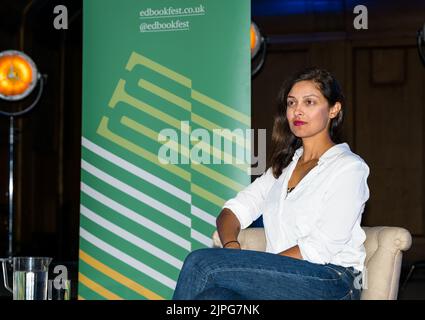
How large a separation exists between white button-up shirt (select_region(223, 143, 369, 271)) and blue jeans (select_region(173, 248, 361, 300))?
13 centimetres

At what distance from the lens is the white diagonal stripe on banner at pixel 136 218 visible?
322cm

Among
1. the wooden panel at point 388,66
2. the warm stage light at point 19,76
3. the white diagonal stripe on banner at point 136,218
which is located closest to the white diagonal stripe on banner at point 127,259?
the white diagonal stripe on banner at point 136,218

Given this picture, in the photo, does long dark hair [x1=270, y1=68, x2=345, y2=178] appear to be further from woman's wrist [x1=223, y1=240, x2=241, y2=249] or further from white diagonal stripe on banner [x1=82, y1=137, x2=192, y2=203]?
white diagonal stripe on banner [x1=82, y1=137, x2=192, y2=203]

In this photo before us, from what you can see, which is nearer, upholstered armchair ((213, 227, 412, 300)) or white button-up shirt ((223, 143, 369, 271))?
white button-up shirt ((223, 143, 369, 271))

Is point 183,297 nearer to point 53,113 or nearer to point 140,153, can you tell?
point 140,153

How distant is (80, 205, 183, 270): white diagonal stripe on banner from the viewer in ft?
10.6

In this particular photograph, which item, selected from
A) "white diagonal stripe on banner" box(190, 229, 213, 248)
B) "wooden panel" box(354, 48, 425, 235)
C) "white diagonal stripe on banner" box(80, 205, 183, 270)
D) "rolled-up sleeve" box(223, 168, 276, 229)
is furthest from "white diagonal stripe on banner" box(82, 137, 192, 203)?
"wooden panel" box(354, 48, 425, 235)

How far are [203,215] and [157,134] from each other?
1.41 feet

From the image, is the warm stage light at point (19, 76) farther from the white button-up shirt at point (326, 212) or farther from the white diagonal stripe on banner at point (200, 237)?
the white button-up shirt at point (326, 212)

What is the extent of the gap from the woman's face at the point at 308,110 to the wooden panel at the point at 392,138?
420cm

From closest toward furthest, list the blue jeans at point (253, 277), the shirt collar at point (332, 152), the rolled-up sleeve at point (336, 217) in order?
1. the blue jeans at point (253, 277)
2. the rolled-up sleeve at point (336, 217)
3. the shirt collar at point (332, 152)

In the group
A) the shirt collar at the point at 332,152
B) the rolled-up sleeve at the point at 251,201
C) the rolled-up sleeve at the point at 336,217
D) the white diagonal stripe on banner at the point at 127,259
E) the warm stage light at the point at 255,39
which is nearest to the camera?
the rolled-up sleeve at the point at 336,217

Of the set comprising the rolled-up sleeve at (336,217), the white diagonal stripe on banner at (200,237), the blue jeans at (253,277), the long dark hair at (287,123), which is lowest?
the white diagonal stripe on banner at (200,237)

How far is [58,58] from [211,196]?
15.0 feet
